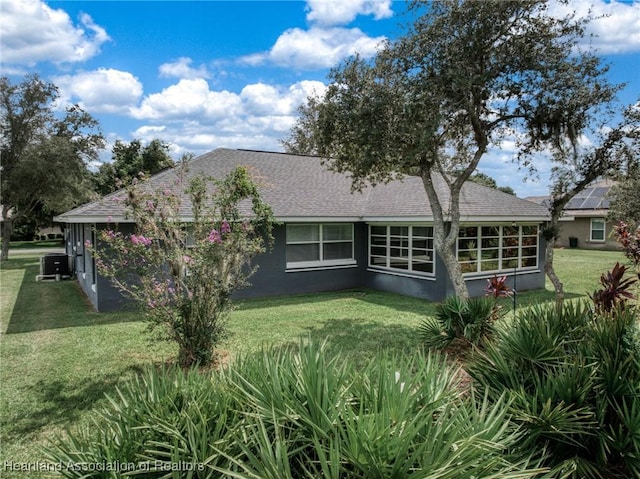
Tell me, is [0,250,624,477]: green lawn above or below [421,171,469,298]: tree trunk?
below

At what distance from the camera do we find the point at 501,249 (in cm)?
1498

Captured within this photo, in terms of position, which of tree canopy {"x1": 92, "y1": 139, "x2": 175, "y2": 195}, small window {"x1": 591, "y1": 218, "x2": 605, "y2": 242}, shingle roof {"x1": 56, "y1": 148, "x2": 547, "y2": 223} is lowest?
small window {"x1": 591, "y1": 218, "x2": 605, "y2": 242}

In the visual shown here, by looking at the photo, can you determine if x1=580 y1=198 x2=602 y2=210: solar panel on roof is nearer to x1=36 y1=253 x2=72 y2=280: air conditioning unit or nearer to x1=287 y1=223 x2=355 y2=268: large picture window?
x1=287 y1=223 x2=355 y2=268: large picture window

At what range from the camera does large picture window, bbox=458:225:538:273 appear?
1423 cm

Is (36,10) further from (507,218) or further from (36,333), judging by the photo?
(507,218)

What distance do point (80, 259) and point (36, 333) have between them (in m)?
7.88

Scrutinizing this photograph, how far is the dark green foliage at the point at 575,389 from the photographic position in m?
3.77

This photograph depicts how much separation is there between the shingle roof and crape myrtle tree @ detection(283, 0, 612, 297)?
2.96 m

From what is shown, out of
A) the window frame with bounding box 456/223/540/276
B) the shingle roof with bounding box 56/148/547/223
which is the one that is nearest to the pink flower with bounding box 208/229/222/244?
the shingle roof with bounding box 56/148/547/223

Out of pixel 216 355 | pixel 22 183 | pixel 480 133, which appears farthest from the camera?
pixel 22 183

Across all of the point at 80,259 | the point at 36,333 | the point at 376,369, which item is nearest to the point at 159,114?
the point at 80,259

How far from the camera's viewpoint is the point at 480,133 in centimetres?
1015

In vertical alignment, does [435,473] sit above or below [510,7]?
below

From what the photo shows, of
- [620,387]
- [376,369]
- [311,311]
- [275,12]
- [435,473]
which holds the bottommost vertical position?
[311,311]
